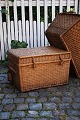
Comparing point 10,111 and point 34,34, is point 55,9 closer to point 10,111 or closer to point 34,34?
point 34,34

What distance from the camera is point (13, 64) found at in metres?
3.80

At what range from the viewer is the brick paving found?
299 centimetres

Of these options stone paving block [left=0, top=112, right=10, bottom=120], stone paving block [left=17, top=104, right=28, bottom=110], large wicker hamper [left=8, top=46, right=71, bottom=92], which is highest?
large wicker hamper [left=8, top=46, right=71, bottom=92]

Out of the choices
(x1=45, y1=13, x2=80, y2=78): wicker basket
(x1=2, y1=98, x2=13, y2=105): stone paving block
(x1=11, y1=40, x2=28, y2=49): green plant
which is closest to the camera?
(x1=2, y1=98, x2=13, y2=105): stone paving block

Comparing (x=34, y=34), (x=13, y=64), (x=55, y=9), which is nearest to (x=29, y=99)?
(x=13, y=64)

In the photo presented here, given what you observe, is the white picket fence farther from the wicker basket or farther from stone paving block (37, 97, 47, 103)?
stone paving block (37, 97, 47, 103)

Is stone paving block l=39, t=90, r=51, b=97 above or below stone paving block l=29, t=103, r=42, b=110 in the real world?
above

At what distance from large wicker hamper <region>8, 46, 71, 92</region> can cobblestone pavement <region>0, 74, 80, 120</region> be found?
12 cm

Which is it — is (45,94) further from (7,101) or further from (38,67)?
(7,101)

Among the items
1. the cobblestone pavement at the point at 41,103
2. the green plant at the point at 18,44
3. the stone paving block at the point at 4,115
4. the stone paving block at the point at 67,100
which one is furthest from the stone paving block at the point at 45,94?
the green plant at the point at 18,44

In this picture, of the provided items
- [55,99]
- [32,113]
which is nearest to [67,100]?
[55,99]

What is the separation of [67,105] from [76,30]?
132cm

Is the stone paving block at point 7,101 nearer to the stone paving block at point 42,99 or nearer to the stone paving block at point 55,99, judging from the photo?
the stone paving block at point 42,99

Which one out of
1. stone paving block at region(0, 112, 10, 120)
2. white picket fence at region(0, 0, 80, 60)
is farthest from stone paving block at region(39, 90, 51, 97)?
white picket fence at region(0, 0, 80, 60)
